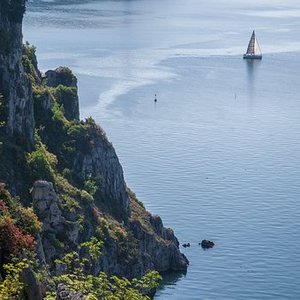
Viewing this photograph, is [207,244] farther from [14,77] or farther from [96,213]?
[14,77]

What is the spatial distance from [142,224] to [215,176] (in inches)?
1488

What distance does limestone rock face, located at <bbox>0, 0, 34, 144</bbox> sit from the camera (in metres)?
79.4

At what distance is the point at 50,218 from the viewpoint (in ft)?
228

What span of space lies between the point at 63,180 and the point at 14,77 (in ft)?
40.2

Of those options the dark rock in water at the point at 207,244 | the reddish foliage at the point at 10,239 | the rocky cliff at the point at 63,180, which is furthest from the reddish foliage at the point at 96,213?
the reddish foliage at the point at 10,239

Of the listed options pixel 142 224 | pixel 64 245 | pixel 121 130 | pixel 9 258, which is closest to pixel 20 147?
pixel 64 245

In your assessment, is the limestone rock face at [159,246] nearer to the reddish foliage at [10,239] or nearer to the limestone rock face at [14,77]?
the limestone rock face at [14,77]

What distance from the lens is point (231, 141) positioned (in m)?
161

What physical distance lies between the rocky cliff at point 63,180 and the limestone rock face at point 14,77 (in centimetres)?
10

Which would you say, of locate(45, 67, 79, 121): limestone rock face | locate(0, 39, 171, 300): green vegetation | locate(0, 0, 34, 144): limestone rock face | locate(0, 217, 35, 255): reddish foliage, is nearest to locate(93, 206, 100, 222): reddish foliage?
locate(0, 39, 171, 300): green vegetation

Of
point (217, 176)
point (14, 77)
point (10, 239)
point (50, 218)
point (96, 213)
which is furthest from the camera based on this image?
point (217, 176)

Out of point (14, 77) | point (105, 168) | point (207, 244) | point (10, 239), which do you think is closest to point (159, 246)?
point (207, 244)

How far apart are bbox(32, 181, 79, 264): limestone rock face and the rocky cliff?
0.27 feet

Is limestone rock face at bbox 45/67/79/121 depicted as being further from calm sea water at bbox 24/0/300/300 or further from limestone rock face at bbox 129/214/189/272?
calm sea water at bbox 24/0/300/300
